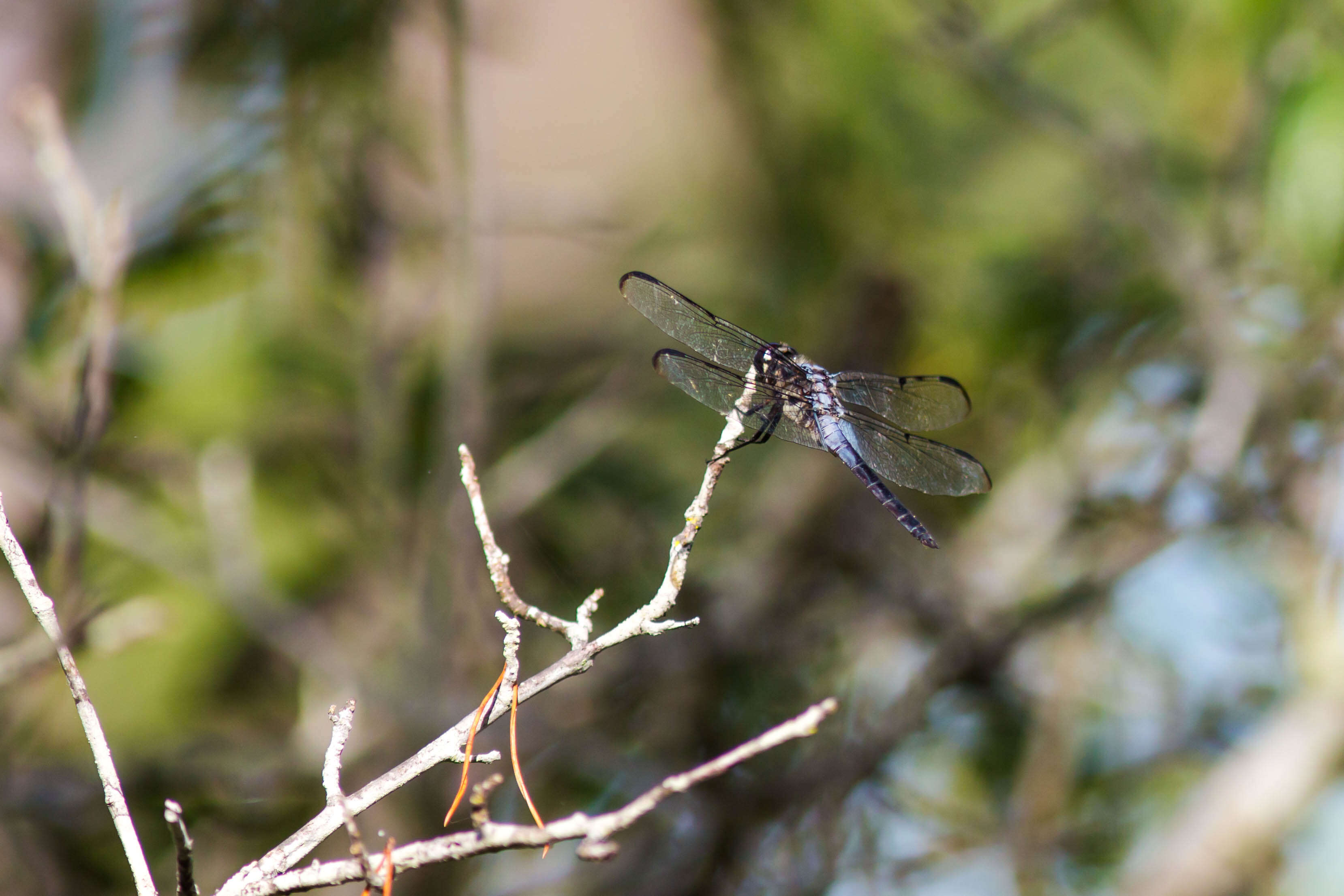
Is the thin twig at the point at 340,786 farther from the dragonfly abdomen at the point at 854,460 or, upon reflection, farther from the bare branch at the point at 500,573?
the dragonfly abdomen at the point at 854,460

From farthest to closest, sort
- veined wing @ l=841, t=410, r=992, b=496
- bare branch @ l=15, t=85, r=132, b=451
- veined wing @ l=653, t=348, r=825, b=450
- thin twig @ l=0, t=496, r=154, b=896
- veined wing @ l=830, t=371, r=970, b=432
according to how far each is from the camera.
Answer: veined wing @ l=830, t=371, r=970, b=432 → veined wing @ l=841, t=410, r=992, b=496 → veined wing @ l=653, t=348, r=825, b=450 → bare branch @ l=15, t=85, r=132, b=451 → thin twig @ l=0, t=496, r=154, b=896

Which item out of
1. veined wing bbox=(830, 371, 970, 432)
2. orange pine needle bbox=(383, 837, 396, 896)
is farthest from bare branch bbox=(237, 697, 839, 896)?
veined wing bbox=(830, 371, 970, 432)

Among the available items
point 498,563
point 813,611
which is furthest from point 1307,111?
point 498,563

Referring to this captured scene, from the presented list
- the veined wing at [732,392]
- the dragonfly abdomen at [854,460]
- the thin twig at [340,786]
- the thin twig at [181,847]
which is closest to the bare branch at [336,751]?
the thin twig at [340,786]

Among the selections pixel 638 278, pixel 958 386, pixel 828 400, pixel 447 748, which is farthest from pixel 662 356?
pixel 447 748

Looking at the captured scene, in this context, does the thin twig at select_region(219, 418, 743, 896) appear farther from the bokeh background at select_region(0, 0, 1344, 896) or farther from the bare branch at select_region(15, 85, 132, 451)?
the bokeh background at select_region(0, 0, 1344, 896)

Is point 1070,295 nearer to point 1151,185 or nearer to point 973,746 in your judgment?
point 1151,185
